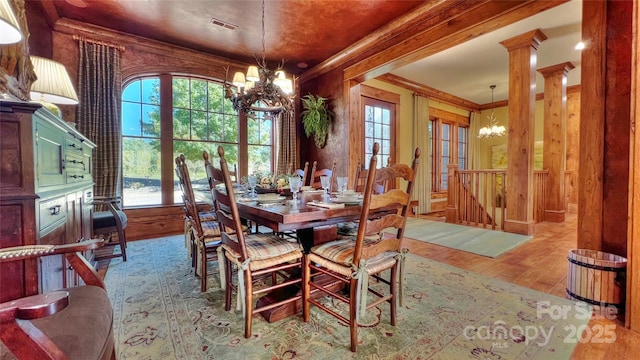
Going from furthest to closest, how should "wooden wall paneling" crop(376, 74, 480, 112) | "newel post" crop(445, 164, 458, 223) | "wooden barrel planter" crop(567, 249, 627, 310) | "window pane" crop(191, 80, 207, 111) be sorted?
"wooden wall paneling" crop(376, 74, 480, 112), "newel post" crop(445, 164, 458, 223), "window pane" crop(191, 80, 207, 111), "wooden barrel planter" crop(567, 249, 627, 310)

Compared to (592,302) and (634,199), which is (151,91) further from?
(592,302)

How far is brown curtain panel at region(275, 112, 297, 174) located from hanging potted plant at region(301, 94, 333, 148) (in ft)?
1.26

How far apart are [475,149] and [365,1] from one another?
21.6 ft

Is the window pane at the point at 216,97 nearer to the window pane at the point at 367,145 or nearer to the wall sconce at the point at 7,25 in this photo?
the window pane at the point at 367,145

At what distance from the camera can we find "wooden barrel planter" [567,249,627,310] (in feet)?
5.67

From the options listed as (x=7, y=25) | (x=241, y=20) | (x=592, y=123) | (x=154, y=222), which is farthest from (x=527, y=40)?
(x=154, y=222)

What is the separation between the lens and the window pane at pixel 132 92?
376 cm

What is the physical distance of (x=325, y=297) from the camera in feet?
6.35

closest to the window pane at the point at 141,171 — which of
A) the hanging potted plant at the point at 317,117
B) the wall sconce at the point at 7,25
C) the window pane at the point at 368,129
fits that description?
the hanging potted plant at the point at 317,117

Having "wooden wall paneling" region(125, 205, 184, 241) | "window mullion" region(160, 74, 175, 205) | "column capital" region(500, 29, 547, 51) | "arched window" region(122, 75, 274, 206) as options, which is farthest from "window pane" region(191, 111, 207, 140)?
"column capital" region(500, 29, 547, 51)

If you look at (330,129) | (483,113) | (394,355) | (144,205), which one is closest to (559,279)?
(394,355)

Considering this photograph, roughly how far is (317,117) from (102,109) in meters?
3.01

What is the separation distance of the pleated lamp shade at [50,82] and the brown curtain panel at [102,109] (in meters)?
1.47

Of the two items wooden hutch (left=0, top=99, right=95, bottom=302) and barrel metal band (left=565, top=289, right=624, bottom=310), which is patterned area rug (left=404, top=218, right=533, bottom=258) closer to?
barrel metal band (left=565, top=289, right=624, bottom=310)
